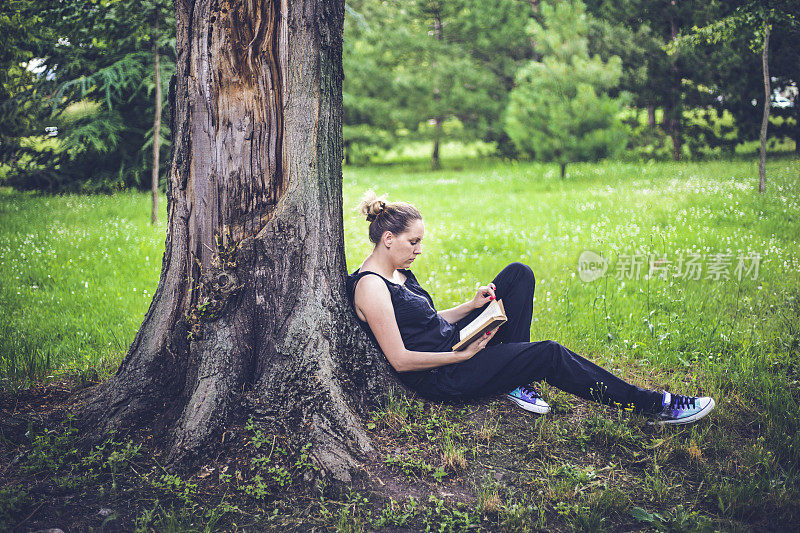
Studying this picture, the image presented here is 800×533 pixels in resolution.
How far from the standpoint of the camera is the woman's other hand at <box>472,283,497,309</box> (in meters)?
4.05

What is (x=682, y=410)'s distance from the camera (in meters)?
3.72

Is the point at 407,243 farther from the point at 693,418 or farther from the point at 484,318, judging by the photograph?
the point at 693,418

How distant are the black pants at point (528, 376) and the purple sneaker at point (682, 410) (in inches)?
3.0

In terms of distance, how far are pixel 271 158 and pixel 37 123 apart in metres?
15.3

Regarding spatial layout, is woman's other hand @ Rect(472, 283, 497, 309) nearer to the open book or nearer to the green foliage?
the open book

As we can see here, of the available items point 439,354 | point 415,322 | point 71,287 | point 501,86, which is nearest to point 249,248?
point 415,322

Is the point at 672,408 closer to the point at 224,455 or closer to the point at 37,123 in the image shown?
the point at 224,455

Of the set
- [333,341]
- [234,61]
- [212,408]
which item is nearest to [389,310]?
[333,341]

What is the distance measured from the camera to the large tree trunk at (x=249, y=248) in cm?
327

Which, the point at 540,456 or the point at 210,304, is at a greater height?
the point at 210,304

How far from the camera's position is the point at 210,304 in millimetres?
3322

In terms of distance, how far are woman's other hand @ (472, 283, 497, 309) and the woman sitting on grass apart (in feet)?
1.24

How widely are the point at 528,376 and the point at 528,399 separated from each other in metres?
0.38

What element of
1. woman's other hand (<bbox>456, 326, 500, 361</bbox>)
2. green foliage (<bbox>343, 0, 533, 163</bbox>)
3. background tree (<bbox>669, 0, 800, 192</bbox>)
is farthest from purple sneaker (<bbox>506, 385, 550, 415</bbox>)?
green foliage (<bbox>343, 0, 533, 163</bbox>)
